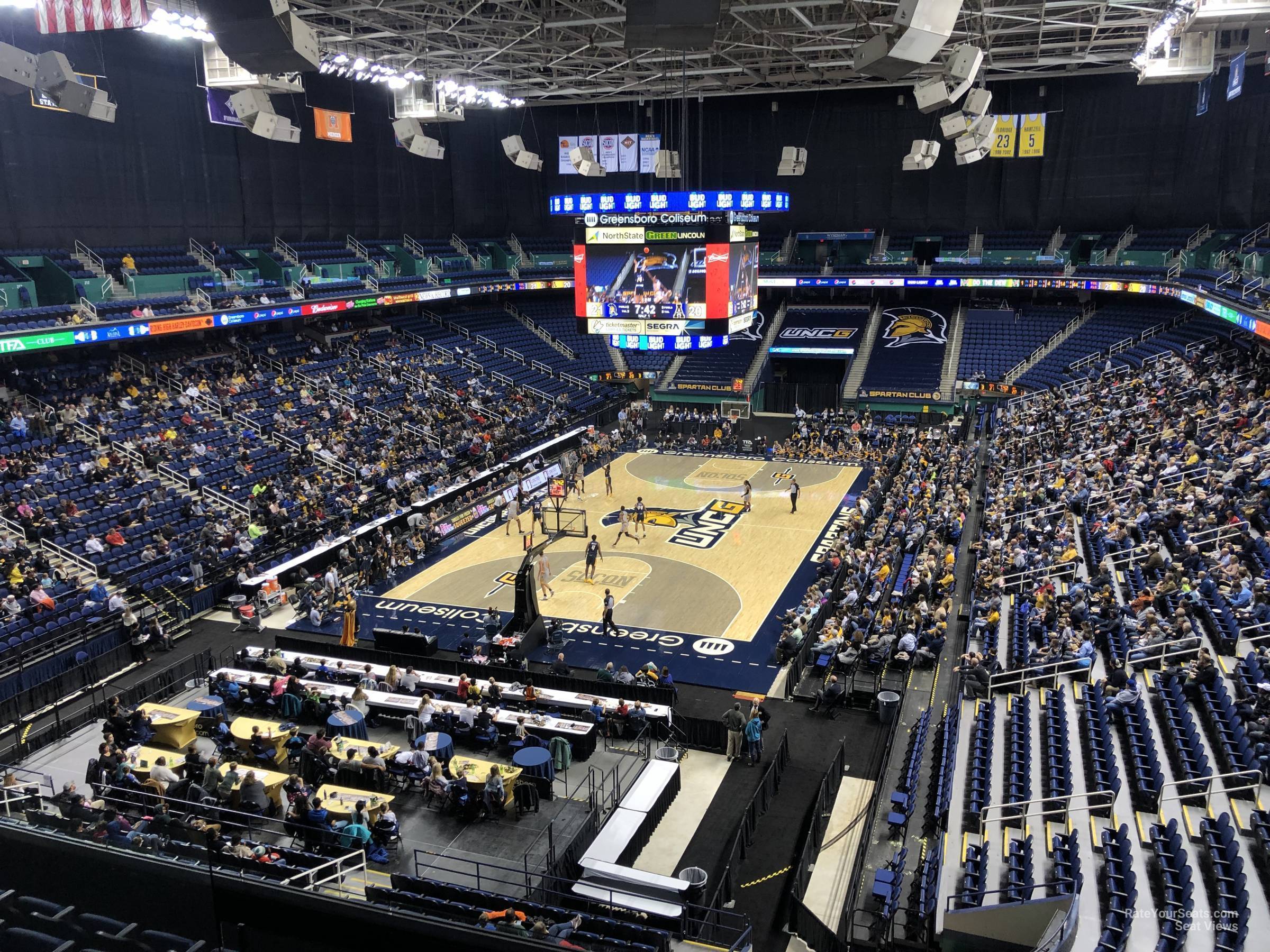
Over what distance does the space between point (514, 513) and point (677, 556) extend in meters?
6.37

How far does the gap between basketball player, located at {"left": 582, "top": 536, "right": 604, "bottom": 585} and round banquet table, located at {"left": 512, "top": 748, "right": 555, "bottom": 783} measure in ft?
35.5

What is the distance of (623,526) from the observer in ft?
96.4

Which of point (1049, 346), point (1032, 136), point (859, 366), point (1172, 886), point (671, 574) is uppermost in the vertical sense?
point (1032, 136)

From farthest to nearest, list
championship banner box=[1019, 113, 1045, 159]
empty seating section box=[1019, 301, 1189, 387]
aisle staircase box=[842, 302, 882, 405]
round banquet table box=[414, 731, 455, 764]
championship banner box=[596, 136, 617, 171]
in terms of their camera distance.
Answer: championship banner box=[596, 136, 617, 171]
championship banner box=[1019, 113, 1045, 159]
aisle staircase box=[842, 302, 882, 405]
empty seating section box=[1019, 301, 1189, 387]
round banquet table box=[414, 731, 455, 764]

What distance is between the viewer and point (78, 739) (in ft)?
54.5

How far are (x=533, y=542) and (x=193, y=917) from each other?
787 inches

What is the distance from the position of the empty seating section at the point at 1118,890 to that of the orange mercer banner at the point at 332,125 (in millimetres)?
40306

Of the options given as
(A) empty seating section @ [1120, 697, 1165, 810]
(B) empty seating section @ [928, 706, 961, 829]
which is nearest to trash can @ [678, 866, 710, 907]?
(B) empty seating section @ [928, 706, 961, 829]

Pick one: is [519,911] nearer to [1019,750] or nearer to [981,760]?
[981,760]

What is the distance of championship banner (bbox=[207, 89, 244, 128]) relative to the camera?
115ft

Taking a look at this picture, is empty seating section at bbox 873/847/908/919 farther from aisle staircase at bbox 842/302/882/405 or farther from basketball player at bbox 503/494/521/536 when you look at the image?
aisle staircase at bbox 842/302/882/405

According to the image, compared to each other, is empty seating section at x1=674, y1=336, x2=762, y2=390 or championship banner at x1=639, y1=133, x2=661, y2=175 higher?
championship banner at x1=639, y1=133, x2=661, y2=175

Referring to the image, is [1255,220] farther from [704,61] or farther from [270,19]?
[270,19]

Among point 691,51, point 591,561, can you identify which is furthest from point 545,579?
point 691,51
